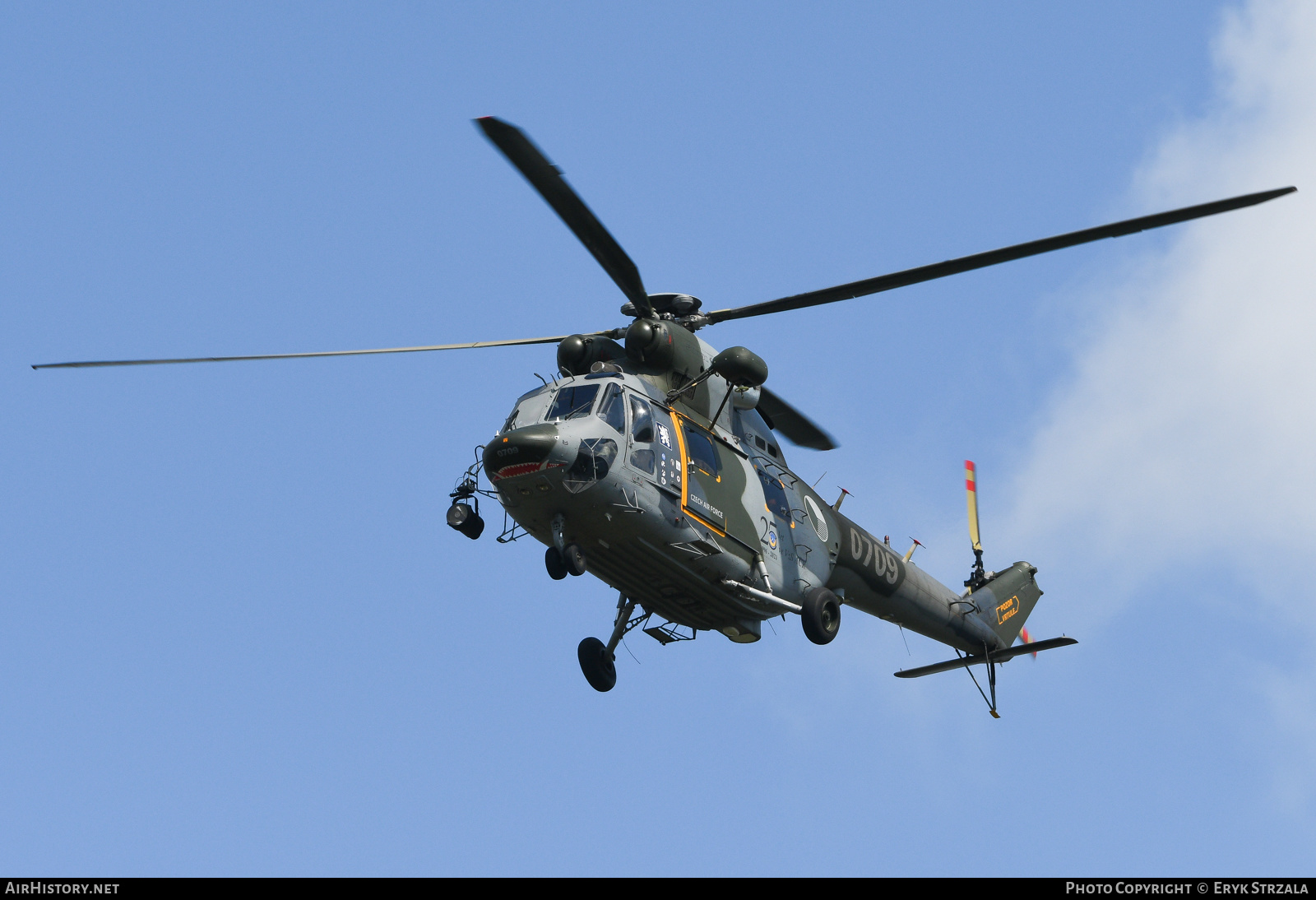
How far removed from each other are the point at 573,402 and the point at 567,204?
3214 millimetres

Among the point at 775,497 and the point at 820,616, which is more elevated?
the point at 775,497

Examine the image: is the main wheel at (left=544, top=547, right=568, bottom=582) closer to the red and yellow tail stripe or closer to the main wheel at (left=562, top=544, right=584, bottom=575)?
the main wheel at (left=562, top=544, right=584, bottom=575)

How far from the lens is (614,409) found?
21.0 m

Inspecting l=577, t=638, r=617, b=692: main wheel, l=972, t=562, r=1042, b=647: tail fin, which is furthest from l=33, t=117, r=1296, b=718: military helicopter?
l=972, t=562, r=1042, b=647: tail fin

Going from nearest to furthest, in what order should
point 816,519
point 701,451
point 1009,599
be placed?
point 701,451 < point 816,519 < point 1009,599

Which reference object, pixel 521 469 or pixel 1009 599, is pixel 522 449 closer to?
pixel 521 469

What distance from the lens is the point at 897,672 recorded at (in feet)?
90.7

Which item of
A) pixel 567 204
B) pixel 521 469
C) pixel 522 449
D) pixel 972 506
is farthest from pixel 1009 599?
pixel 567 204

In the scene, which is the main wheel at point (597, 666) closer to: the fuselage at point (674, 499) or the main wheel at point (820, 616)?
the fuselage at point (674, 499)

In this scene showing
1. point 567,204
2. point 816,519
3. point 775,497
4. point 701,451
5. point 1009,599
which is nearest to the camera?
point 567,204

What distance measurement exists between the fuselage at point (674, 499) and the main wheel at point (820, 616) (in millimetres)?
430

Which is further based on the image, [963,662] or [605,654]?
[963,662]

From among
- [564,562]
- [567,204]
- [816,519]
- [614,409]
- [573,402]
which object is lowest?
[564,562]
